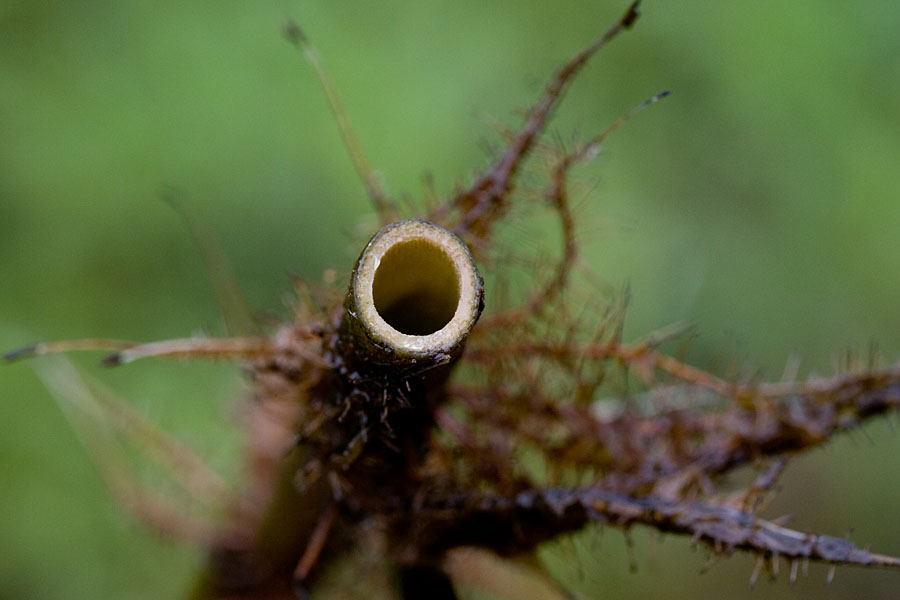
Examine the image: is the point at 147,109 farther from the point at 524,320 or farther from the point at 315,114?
the point at 524,320

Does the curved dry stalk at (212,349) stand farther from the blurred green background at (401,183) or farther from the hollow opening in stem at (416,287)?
the blurred green background at (401,183)

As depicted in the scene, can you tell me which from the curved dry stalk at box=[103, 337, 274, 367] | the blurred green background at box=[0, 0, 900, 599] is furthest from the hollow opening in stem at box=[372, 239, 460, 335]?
the blurred green background at box=[0, 0, 900, 599]

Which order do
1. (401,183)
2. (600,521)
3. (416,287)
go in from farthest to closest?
(401,183) → (600,521) → (416,287)

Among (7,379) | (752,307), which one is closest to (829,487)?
(752,307)

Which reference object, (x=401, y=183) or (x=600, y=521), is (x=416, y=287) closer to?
(x=600, y=521)

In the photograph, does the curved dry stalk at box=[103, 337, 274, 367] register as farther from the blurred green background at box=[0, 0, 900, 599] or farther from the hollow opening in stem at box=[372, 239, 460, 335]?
the blurred green background at box=[0, 0, 900, 599]

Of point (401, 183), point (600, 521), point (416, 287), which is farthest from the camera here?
point (401, 183)

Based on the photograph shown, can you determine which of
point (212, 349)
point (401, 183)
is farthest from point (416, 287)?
point (401, 183)
